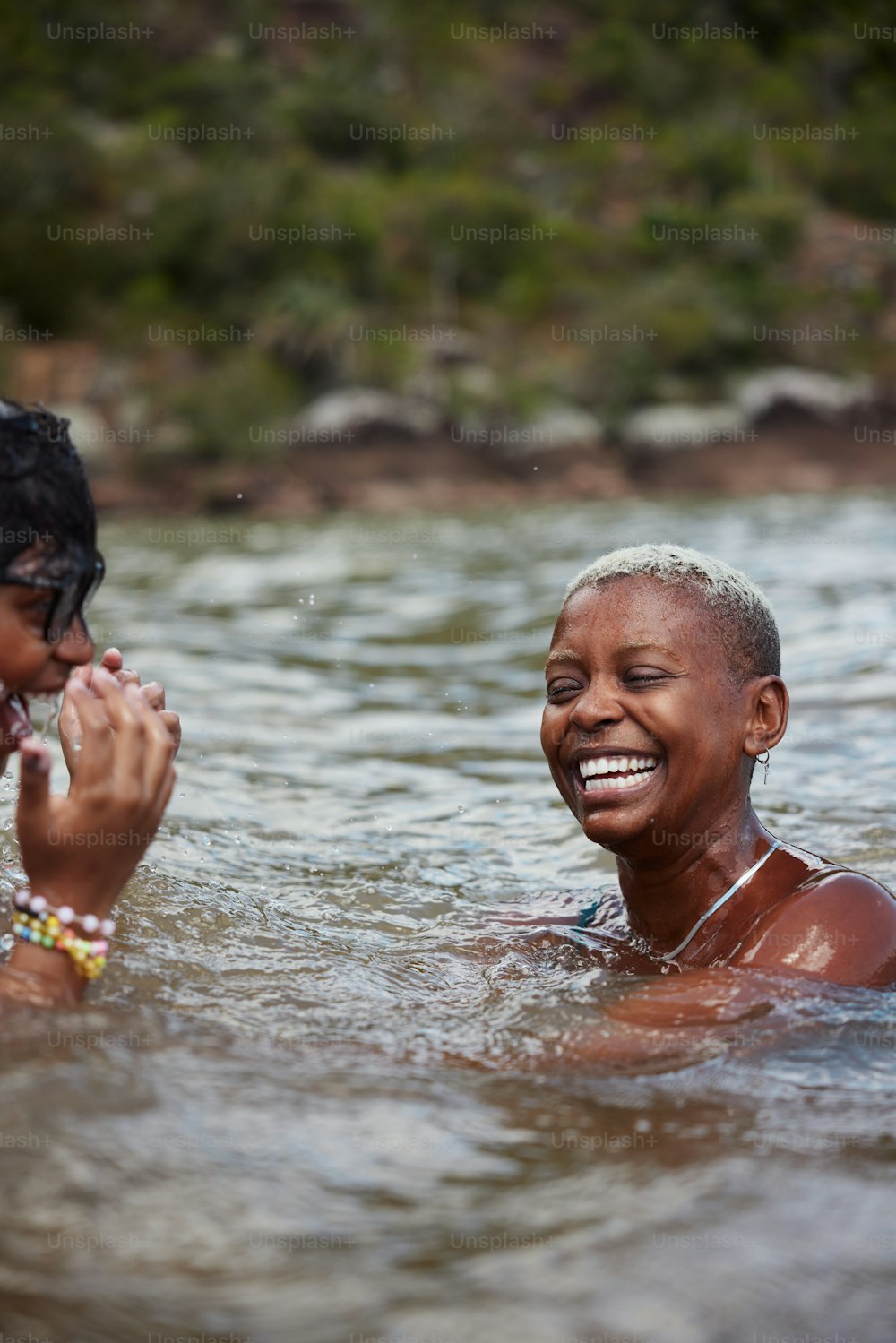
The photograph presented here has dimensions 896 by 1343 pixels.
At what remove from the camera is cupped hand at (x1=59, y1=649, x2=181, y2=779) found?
295cm

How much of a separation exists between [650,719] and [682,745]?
0.35ft

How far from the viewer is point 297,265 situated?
4762 centimetres

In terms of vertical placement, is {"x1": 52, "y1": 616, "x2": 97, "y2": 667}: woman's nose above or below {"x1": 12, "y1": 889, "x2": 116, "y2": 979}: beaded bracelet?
above

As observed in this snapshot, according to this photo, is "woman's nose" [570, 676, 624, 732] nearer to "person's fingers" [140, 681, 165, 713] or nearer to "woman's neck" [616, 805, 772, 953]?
"woman's neck" [616, 805, 772, 953]

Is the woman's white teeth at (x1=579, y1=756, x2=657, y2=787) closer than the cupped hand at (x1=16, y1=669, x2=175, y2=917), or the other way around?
the cupped hand at (x1=16, y1=669, x2=175, y2=917)

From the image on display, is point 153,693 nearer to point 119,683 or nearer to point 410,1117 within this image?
point 119,683

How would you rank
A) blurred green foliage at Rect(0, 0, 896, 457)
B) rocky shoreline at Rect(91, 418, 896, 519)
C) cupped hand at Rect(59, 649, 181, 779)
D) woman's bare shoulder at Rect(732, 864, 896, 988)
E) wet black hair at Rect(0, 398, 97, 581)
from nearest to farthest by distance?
wet black hair at Rect(0, 398, 97, 581) < cupped hand at Rect(59, 649, 181, 779) < woman's bare shoulder at Rect(732, 864, 896, 988) < rocky shoreline at Rect(91, 418, 896, 519) < blurred green foliage at Rect(0, 0, 896, 457)

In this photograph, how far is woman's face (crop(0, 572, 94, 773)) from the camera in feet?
8.76

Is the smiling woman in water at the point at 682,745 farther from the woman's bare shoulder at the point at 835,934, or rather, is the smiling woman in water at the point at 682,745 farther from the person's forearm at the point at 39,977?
the person's forearm at the point at 39,977

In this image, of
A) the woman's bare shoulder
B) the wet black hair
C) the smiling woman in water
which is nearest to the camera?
the wet black hair

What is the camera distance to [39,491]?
8.57 feet

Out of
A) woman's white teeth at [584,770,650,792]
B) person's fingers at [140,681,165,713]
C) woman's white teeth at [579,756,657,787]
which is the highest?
person's fingers at [140,681,165,713]

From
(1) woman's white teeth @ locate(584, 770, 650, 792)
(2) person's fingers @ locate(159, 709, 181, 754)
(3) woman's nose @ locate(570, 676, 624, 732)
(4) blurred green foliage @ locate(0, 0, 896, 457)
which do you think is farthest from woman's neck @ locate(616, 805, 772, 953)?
(4) blurred green foliage @ locate(0, 0, 896, 457)

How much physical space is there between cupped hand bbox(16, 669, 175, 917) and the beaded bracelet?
0.03m
